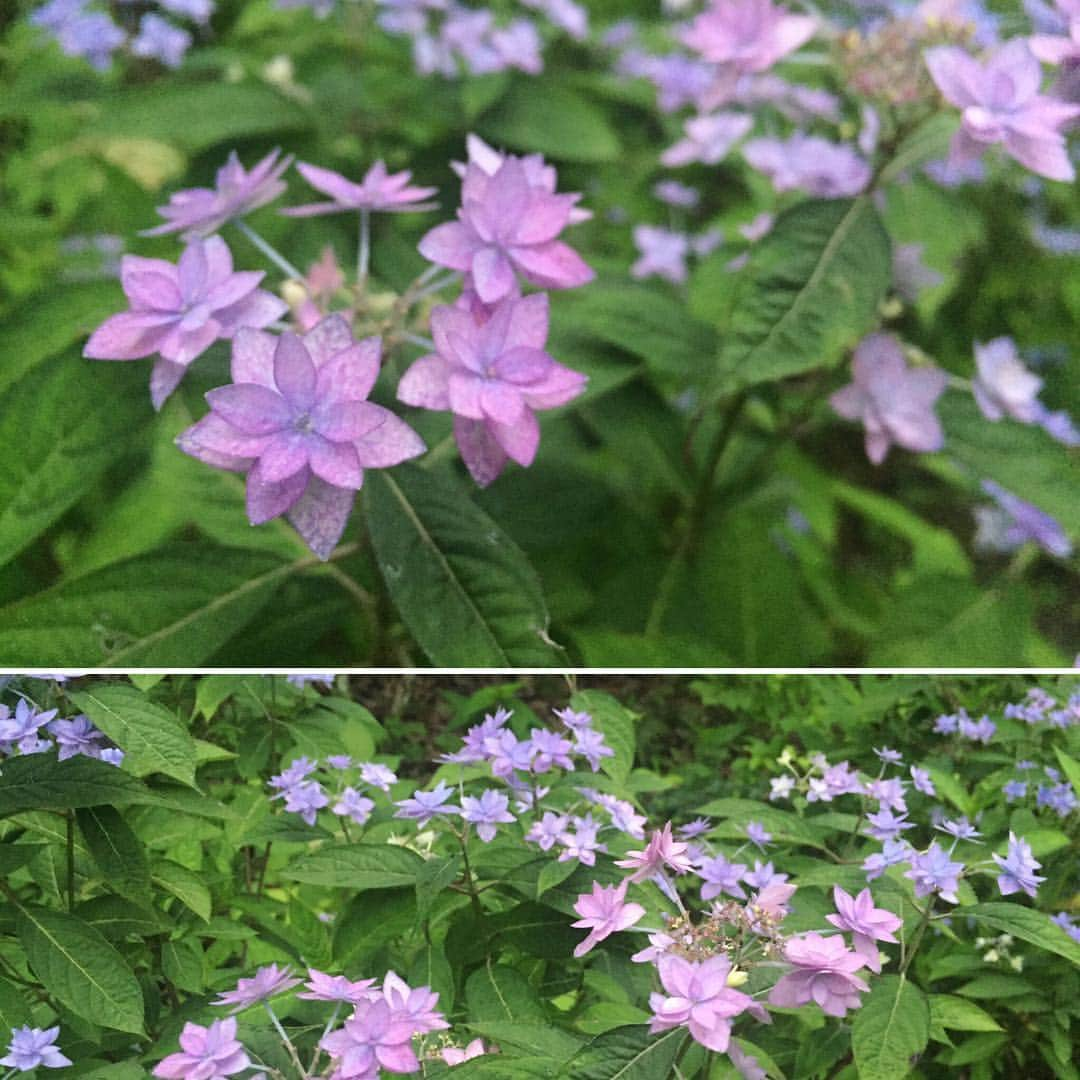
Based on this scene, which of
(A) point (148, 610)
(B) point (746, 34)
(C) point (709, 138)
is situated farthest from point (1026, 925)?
(C) point (709, 138)

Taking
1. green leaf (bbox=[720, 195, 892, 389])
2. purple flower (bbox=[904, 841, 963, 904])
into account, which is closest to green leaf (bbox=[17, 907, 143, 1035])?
purple flower (bbox=[904, 841, 963, 904])

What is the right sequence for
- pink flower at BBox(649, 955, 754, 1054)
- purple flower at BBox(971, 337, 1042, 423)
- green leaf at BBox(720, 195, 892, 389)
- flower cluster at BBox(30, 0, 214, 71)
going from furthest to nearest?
flower cluster at BBox(30, 0, 214, 71) → purple flower at BBox(971, 337, 1042, 423) → green leaf at BBox(720, 195, 892, 389) → pink flower at BBox(649, 955, 754, 1054)

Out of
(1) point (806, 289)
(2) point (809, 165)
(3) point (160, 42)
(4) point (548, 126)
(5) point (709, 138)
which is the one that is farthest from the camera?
(3) point (160, 42)

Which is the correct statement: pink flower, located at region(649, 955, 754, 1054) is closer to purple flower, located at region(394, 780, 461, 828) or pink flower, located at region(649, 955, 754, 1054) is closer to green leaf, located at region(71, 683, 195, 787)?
purple flower, located at region(394, 780, 461, 828)

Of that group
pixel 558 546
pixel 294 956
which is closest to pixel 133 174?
pixel 558 546

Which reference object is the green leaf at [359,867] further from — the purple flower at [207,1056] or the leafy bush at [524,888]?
the purple flower at [207,1056]

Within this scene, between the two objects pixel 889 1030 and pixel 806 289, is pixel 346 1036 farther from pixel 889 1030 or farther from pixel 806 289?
pixel 806 289

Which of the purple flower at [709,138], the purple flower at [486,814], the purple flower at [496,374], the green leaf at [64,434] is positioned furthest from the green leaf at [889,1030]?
the purple flower at [709,138]

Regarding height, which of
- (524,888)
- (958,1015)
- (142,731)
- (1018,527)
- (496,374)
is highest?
(496,374)
